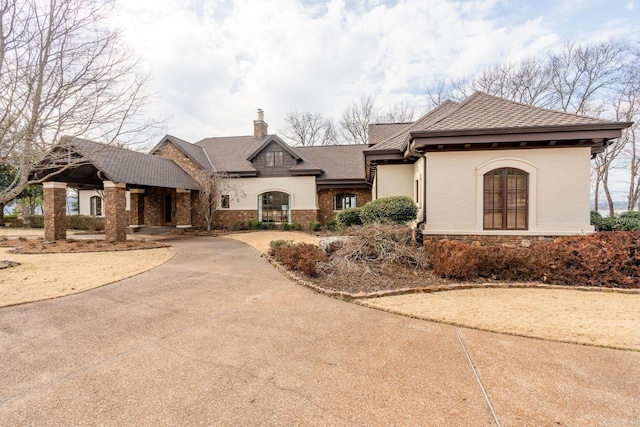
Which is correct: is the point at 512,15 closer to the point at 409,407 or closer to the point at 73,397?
the point at 409,407

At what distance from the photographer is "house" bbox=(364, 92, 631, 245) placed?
8.47 metres

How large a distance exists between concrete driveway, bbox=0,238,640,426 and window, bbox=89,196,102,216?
65.2 ft

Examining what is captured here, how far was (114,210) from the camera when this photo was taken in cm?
1295

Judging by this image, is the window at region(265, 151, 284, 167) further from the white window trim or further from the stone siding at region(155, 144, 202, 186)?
the white window trim

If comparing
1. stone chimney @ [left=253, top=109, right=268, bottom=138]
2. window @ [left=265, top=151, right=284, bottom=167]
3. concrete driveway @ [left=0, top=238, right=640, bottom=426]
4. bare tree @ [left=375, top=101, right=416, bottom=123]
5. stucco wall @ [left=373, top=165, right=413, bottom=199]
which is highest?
bare tree @ [left=375, top=101, right=416, bottom=123]

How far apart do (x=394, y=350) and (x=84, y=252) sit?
11995 millimetres

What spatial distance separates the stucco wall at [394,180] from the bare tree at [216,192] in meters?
10.2

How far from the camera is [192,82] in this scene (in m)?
12.6

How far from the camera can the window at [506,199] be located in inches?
347

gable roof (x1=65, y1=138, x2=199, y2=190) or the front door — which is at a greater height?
gable roof (x1=65, y1=138, x2=199, y2=190)

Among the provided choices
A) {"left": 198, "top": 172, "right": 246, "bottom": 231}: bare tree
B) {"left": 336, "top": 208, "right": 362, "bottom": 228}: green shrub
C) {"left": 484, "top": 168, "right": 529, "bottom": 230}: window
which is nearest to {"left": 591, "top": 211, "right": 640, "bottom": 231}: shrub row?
{"left": 484, "top": 168, "right": 529, "bottom": 230}: window

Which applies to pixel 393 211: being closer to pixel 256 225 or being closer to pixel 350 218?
pixel 350 218

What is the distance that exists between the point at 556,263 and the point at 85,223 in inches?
999

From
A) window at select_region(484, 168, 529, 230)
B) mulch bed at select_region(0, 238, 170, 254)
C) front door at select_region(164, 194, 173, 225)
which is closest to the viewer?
window at select_region(484, 168, 529, 230)
